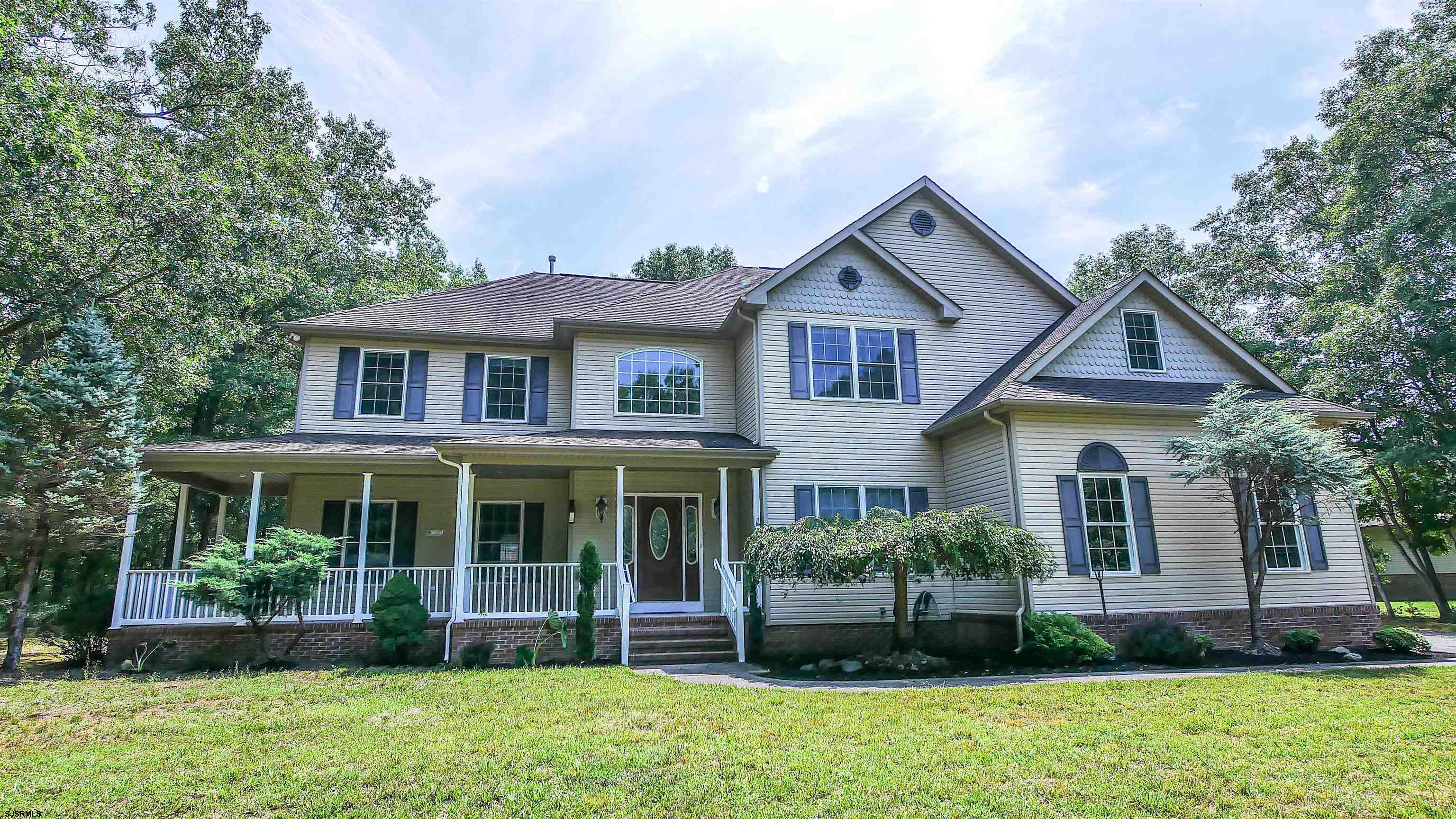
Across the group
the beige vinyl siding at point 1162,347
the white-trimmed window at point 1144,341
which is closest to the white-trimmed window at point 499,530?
the beige vinyl siding at point 1162,347

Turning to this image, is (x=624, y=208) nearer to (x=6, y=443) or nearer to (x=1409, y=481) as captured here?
(x=6, y=443)

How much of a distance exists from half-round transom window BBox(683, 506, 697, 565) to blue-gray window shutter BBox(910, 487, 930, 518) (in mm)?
3976

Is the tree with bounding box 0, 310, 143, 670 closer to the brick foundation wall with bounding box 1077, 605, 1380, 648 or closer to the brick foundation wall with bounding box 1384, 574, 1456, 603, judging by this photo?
the brick foundation wall with bounding box 1077, 605, 1380, 648

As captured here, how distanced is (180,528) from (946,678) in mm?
12458

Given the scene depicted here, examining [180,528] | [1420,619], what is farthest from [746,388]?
[1420,619]

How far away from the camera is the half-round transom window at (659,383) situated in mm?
14352

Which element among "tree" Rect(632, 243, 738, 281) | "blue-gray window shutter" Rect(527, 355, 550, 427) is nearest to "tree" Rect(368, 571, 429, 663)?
"blue-gray window shutter" Rect(527, 355, 550, 427)

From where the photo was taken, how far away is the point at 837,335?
14.0 meters

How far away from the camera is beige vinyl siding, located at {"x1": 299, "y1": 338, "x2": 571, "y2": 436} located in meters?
14.1

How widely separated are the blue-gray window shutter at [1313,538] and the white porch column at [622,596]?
1107 cm

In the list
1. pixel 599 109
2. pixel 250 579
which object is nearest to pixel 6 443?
pixel 250 579

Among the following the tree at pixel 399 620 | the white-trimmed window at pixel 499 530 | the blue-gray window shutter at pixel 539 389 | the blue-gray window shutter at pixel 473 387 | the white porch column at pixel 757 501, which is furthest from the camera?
the blue-gray window shutter at pixel 539 389

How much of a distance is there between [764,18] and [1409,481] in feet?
92.5

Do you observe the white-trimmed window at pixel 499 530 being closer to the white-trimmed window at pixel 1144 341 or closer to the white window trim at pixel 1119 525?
the white window trim at pixel 1119 525
